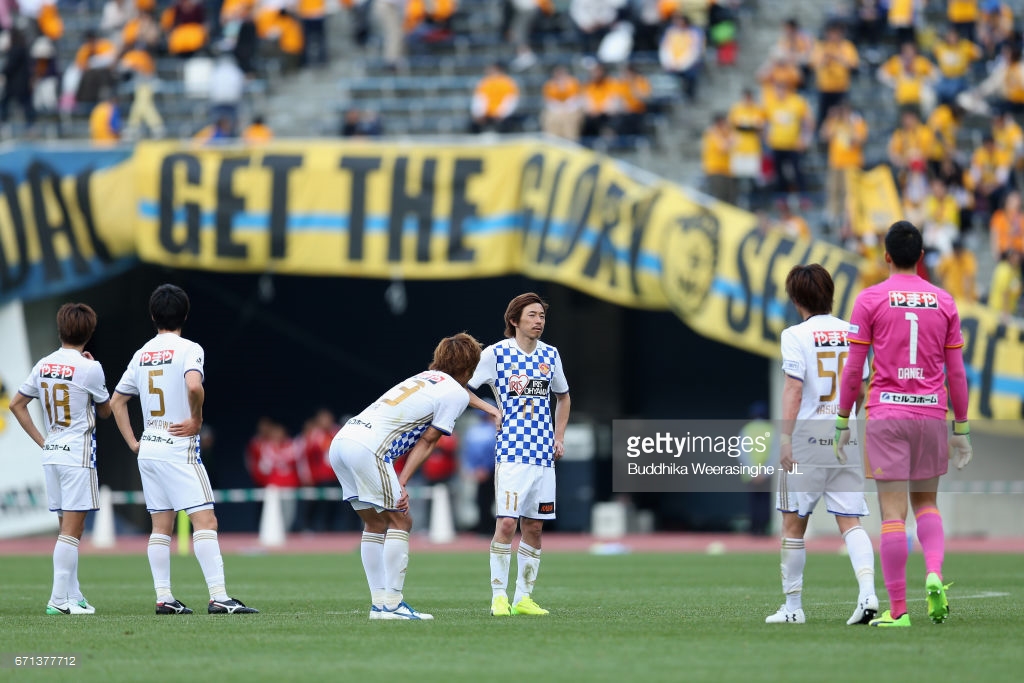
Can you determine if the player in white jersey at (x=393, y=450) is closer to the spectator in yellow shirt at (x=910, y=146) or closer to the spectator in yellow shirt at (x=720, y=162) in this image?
the spectator in yellow shirt at (x=720, y=162)

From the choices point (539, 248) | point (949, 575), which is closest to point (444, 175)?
point (539, 248)

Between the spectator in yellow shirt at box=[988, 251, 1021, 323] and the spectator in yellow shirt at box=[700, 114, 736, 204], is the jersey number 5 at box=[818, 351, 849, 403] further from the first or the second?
the spectator in yellow shirt at box=[700, 114, 736, 204]

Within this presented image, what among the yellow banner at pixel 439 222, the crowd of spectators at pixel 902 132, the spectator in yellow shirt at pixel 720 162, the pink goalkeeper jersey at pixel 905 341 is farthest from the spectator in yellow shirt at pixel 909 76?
the pink goalkeeper jersey at pixel 905 341

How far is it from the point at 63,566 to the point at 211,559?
47.2 inches

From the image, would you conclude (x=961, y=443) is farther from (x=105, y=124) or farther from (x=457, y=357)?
(x=105, y=124)

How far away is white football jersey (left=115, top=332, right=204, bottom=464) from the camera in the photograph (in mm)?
11711

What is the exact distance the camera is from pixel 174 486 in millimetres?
11719

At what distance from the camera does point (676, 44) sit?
2850 centimetres

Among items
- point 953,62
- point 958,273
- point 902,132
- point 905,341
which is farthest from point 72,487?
point 953,62

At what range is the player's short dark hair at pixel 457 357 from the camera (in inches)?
438

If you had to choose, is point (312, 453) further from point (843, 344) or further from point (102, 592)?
point (843, 344)

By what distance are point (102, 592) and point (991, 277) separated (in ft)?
51.9

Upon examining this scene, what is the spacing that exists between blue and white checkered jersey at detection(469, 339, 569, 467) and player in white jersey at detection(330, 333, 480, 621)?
0.29 metres

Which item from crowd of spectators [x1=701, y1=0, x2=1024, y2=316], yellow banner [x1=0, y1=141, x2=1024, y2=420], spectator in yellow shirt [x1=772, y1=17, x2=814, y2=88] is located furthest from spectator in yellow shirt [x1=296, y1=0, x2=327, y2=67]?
spectator in yellow shirt [x1=772, y1=17, x2=814, y2=88]
